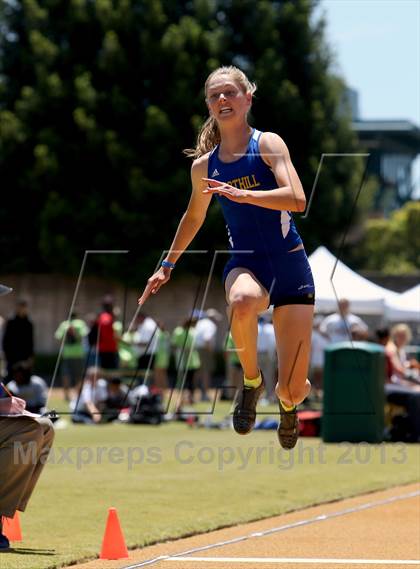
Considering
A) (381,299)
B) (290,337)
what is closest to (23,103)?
(381,299)

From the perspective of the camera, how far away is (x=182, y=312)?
4094 centimetres

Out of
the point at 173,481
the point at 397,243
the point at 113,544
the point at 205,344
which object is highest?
the point at 397,243

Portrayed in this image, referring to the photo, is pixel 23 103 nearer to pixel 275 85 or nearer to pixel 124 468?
pixel 275 85

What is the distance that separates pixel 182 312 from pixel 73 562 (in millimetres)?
31832

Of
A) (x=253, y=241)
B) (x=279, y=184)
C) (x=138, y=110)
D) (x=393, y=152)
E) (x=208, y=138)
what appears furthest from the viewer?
(x=393, y=152)

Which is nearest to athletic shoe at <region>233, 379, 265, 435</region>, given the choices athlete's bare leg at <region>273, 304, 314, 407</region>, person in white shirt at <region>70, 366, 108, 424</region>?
athlete's bare leg at <region>273, 304, 314, 407</region>

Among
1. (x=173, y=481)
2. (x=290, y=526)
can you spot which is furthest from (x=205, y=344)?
(x=290, y=526)

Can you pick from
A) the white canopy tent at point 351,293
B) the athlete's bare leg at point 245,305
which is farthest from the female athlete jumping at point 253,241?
the white canopy tent at point 351,293

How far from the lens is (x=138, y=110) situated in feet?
131

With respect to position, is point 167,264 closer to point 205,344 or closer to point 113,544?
point 113,544

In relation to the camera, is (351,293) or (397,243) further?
(397,243)

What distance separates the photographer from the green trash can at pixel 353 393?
17.7m

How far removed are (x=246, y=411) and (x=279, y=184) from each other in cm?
148

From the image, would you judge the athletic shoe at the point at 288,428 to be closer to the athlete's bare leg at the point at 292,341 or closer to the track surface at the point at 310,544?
the athlete's bare leg at the point at 292,341
